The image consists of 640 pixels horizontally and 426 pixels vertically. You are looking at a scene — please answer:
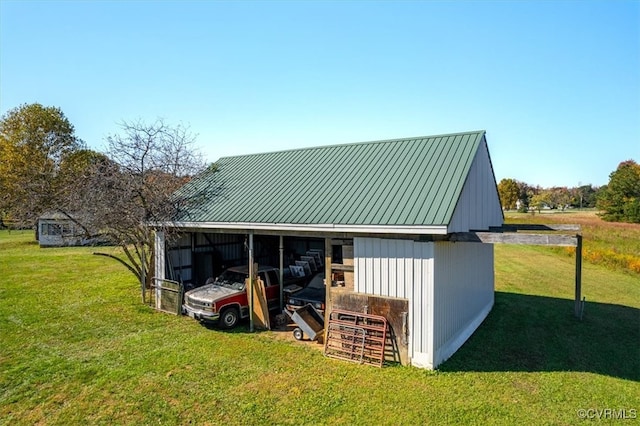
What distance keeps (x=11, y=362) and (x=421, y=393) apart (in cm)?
908

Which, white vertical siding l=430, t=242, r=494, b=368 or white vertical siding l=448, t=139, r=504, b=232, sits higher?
white vertical siding l=448, t=139, r=504, b=232

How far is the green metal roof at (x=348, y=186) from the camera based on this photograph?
8.88 m

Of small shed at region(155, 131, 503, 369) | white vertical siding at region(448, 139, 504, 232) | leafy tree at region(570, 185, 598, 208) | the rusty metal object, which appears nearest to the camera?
small shed at region(155, 131, 503, 369)

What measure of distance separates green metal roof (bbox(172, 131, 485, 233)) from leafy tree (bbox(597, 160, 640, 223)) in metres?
53.3

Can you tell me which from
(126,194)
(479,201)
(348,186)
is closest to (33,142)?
(126,194)

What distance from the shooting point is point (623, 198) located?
52.1 meters

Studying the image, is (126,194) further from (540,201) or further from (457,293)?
(540,201)

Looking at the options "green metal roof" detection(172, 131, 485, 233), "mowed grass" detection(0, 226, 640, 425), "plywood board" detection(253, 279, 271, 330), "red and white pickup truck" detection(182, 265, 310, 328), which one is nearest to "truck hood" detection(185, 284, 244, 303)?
"red and white pickup truck" detection(182, 265, 310, 328)

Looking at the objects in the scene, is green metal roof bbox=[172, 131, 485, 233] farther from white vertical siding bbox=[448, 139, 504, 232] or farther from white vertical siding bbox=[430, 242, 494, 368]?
white vertical siding bbox=[430, 242, 494, 368]

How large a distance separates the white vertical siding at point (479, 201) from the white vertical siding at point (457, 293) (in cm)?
60

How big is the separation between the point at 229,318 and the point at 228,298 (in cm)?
59

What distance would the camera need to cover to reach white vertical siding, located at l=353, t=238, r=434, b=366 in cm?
818

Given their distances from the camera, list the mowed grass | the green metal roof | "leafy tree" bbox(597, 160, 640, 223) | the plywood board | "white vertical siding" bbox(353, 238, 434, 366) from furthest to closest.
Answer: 1. "leafy tree" bbox(597, 160, 640, 223)
2. the plywood board
3. the green metal roof
4. "white vertical siding" bbox(353, 238, 434, 366)
5. the mowed grass

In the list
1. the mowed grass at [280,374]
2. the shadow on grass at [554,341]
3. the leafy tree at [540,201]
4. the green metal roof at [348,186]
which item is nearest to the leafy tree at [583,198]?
the leafy tree at [540,201]
